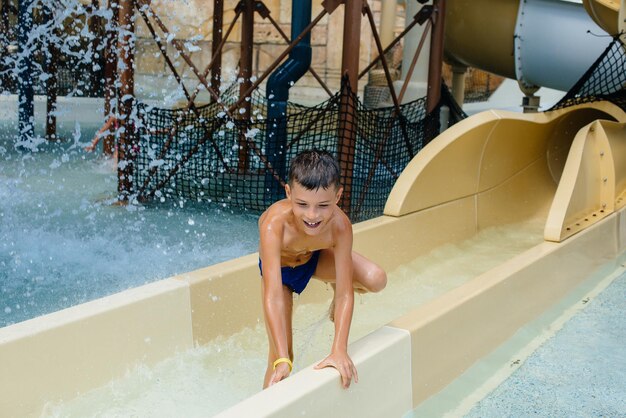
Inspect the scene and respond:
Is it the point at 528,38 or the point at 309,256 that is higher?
the point at 528,38

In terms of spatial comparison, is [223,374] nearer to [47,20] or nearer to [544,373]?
[544,373]

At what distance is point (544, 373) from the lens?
2264 millimetres

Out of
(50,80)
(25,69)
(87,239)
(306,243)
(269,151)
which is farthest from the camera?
(50,80)

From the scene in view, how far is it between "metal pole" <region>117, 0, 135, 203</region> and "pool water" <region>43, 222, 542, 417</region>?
77.4 inches

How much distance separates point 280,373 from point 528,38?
4973 mm

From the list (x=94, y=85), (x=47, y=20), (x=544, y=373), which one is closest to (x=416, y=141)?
(x=544, y=373)

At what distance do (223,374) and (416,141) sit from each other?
2802mm

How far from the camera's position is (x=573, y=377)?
2250 millimetres

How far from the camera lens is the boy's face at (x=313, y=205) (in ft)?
5.53

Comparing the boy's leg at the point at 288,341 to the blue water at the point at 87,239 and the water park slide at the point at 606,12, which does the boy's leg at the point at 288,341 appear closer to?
the blue water at the point at 87,239

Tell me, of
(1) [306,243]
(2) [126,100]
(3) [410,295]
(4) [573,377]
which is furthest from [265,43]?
(1) [306,243]

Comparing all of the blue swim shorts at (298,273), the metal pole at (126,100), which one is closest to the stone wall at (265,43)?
the metal pole at (126,100)

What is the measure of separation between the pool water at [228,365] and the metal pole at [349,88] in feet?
2.50

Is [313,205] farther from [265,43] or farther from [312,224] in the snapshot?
[265,43]
